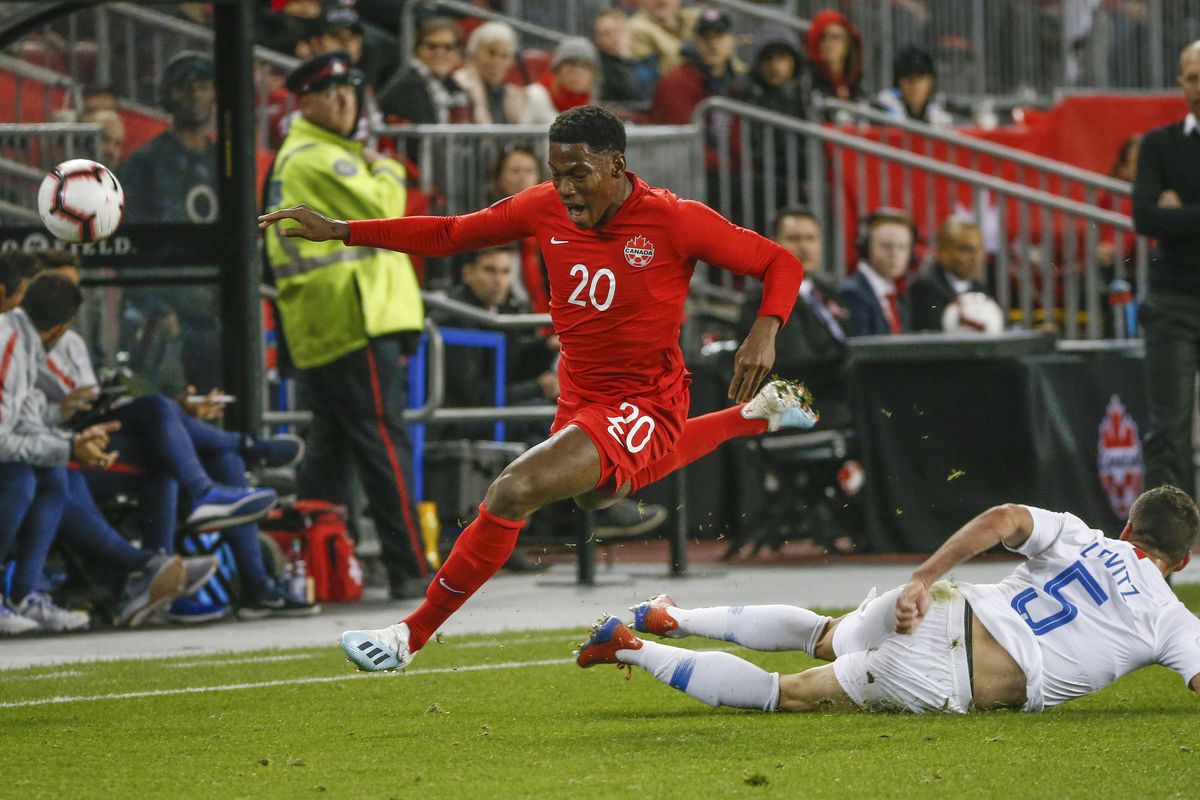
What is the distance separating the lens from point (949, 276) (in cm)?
1409

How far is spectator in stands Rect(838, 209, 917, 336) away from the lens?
45.1 feet

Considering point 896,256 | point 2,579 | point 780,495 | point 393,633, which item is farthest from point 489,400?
point 393,633

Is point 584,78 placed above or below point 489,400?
above

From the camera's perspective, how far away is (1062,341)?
47.0ft

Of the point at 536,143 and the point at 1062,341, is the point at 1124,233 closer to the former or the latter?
the point at 1062,341

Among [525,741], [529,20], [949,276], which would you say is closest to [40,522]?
[525,741]

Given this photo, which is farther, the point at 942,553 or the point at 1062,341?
the point at 1062,341

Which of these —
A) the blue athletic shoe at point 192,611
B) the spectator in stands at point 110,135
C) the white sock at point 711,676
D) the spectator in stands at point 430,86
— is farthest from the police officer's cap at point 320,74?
the white sock at point 711,676

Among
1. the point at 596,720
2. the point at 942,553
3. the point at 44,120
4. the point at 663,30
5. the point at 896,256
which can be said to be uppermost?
the point at 663,30

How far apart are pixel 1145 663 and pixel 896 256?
750 centimetres

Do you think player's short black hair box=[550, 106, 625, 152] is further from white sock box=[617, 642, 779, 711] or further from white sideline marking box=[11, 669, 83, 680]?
white sideline marking box=[11, 669, 83, 680]

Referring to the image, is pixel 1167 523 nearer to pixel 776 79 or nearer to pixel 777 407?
pixel 777 407

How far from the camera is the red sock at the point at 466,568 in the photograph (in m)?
7.15

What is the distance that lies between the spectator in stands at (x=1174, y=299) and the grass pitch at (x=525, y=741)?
2597 mm
